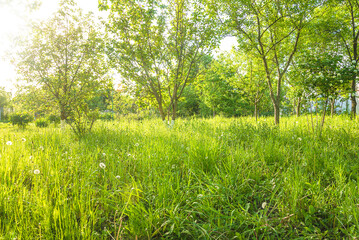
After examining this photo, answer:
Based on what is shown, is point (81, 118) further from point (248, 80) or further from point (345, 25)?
point (345, 25)

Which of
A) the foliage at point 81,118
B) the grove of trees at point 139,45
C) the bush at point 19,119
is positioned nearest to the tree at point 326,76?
the grove of trees at point 139,45

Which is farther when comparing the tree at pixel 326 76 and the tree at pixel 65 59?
the tree at pixel 65 59

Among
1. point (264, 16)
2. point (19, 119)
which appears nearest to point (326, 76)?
point (264, 16)

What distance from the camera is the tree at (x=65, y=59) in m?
6.18

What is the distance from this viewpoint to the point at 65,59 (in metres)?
6.85

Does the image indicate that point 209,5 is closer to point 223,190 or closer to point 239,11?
point 239,11

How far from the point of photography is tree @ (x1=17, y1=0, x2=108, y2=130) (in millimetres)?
6184

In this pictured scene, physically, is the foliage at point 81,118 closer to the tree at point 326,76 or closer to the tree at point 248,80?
the tree at point 326,76

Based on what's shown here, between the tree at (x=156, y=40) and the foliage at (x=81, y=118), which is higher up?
the tree at (x=156, y=40)

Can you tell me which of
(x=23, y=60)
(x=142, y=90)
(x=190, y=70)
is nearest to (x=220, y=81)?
(x=190, y=70)

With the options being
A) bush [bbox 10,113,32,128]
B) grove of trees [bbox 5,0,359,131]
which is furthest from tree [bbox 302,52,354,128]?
bush [bbox 10,113,32,128]

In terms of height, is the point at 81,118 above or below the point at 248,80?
below

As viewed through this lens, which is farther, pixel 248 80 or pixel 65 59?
pixel 248 80

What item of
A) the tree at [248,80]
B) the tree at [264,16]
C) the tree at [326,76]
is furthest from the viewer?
the tree at [248,80]
